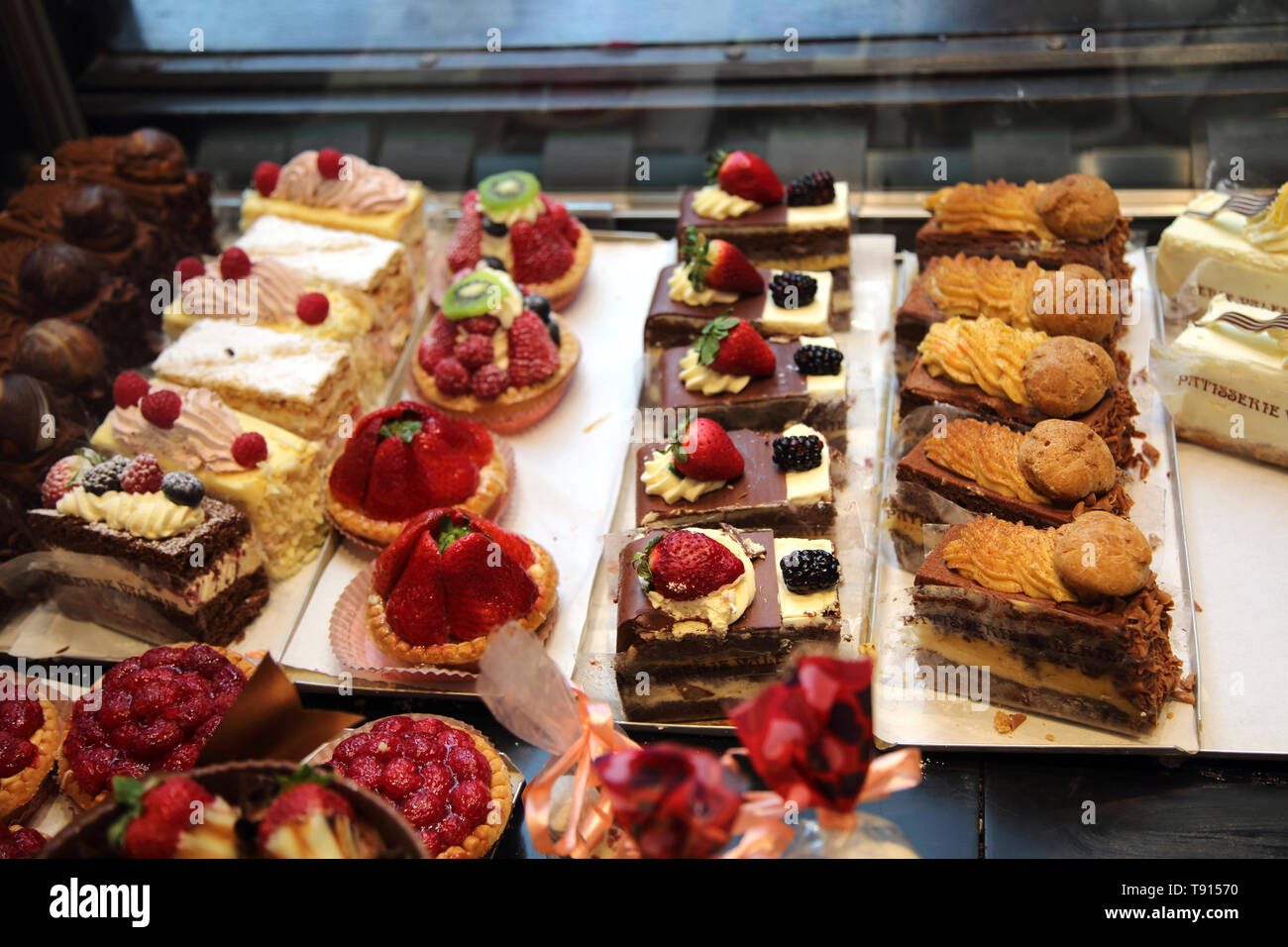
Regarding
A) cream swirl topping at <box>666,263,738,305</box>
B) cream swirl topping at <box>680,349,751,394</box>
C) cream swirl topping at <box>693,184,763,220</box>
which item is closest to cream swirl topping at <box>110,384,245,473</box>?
cream swirl topping at <box>680,349,751,394</box>

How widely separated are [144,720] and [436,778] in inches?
39.7

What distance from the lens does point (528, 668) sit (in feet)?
9.61

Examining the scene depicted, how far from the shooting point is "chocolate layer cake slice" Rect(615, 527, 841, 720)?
3.61 metres

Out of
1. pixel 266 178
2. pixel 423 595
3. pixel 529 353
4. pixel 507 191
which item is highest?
pixel 266 178

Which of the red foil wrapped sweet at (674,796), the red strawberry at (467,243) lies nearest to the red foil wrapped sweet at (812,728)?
the red foil wrapped sweet at (674,796)

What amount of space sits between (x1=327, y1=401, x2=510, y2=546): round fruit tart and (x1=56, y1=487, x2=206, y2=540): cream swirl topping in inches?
22.4

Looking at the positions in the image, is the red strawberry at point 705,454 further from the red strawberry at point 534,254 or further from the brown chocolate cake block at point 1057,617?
the red strawberry at point 534,254

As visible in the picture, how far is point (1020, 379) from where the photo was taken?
4.34 meters

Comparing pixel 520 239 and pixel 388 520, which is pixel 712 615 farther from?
pixel 520 239

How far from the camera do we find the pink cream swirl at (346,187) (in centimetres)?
570

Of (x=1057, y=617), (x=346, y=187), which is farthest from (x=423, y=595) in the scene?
(x=346, y=187)

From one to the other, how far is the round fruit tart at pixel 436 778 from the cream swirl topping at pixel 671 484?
1.14 metres
